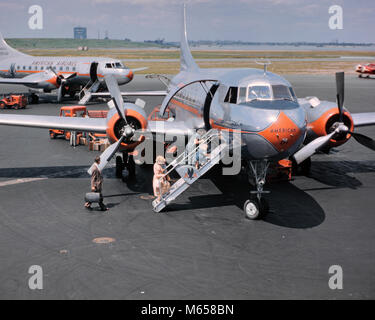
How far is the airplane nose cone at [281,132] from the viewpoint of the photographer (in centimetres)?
1244

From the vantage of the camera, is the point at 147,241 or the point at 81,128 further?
the point at 81,128

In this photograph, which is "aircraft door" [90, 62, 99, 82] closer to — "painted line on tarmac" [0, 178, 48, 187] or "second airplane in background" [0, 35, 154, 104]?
"second airplane in background" [0, 35, 154, 104]

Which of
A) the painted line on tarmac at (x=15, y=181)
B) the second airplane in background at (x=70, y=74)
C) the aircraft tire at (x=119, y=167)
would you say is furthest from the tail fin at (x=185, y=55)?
the second airplane in background at (x=70, y=74)

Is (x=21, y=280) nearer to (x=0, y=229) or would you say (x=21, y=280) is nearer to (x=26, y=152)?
(x=0, y=229)

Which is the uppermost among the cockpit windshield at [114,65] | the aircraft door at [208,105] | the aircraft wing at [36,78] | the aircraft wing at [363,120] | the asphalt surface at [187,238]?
the cockpit windshield at [114,65]

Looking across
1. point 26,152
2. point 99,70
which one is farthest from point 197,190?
point 99,70

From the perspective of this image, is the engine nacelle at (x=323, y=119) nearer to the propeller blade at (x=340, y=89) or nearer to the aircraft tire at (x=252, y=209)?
the propeller blade at (x=340, y=89)

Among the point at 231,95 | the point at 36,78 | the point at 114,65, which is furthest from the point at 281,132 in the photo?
the point at 36,78

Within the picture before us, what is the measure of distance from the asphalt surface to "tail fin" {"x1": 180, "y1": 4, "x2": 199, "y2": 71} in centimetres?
815

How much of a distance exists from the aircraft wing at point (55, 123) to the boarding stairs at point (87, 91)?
24.0 m

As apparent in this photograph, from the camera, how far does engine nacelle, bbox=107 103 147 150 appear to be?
54.0 feet

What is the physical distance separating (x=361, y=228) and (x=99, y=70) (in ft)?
116

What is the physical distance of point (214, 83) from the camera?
656 inches

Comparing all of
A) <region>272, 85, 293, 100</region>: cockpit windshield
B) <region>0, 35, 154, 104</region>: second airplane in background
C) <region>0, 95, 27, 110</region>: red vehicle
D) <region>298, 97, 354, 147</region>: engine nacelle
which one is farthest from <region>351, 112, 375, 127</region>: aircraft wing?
<region>0, 95, 27, 110</region>: red vehicle
